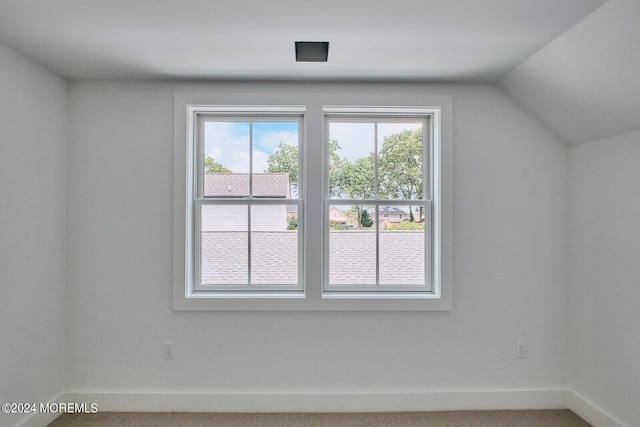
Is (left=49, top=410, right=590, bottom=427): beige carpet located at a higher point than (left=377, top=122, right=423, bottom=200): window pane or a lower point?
lower

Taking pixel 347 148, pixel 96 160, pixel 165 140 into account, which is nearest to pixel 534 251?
pixel 347 148

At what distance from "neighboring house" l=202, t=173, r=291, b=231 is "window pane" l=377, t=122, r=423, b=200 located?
2.52 ft

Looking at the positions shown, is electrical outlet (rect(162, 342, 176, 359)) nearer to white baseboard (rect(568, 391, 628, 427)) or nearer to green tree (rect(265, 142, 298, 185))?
green tree (rect(265, 142, 298, 185))

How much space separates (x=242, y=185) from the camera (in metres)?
3.03

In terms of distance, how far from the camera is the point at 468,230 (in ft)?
9.46

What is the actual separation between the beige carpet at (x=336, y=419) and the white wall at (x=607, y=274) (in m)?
0.38

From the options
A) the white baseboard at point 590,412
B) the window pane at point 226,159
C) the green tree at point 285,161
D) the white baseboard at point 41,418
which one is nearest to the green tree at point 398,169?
the green tree at point 285,161

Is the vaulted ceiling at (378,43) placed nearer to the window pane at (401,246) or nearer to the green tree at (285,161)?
the green tree at (285,161)

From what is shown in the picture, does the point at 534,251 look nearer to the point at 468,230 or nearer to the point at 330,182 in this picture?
the point at 468,230

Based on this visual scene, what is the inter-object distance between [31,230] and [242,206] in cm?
137

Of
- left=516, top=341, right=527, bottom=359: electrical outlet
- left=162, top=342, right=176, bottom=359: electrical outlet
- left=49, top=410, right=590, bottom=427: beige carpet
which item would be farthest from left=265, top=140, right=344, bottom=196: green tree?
left=516, top=341, right=527, bottom=359: electrical outlet

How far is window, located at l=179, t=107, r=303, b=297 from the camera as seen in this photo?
2992 mm

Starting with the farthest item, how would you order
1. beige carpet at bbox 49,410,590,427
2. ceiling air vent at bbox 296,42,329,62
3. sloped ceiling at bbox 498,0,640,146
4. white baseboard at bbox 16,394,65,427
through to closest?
beige carpet at bbox 49,410,590,427, white baseboard at bbox 16,394,65,427, ceiling air vent at bbox 296,42,329,62, sloped ceiling at bbox 498,0,640,146

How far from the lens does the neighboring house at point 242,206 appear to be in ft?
9.86
